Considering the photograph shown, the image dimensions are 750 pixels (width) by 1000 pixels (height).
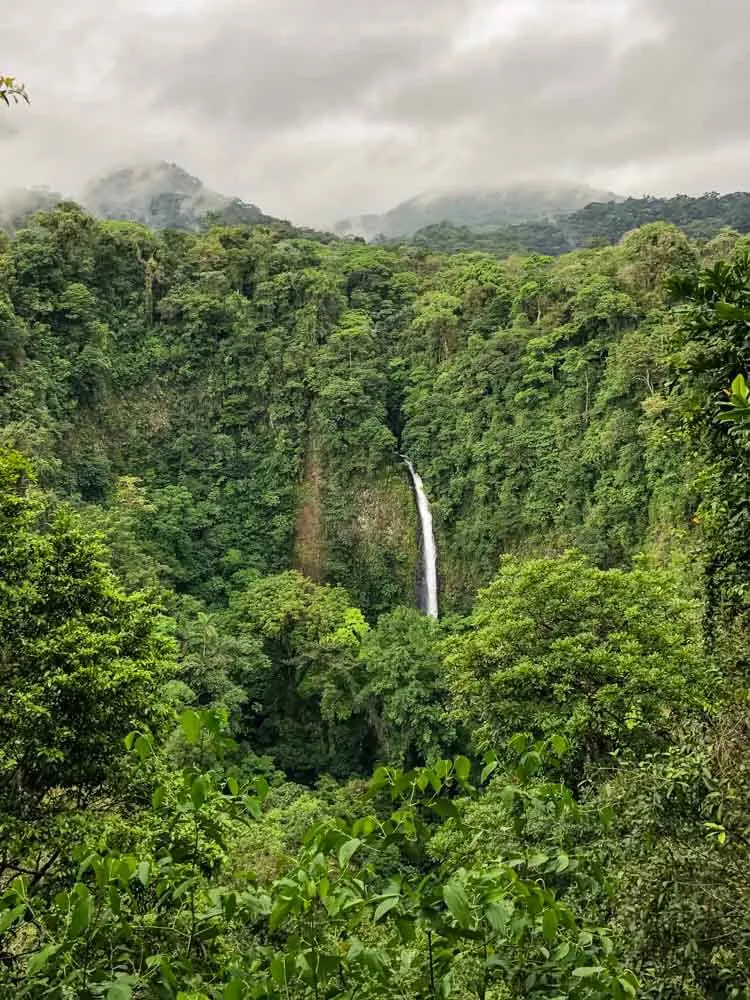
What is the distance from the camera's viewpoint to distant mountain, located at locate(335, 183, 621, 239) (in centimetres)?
11219

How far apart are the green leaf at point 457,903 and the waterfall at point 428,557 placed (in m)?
22.9

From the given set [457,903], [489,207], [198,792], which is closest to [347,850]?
[457,903]

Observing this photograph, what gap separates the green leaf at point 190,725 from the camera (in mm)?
1488

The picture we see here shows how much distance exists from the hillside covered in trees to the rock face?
40127mm

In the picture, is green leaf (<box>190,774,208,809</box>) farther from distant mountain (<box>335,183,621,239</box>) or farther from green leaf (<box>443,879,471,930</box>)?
distant mountain (<box>335,183,621,239</box>)

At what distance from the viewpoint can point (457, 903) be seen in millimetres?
1267

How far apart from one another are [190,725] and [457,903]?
2.10 feet

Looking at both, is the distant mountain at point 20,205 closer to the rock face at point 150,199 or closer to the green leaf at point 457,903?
the rock face at point 150,199

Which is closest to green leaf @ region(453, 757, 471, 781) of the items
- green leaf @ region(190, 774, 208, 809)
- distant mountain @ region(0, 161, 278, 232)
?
green leaf @ region(190, 774, 208, 809)

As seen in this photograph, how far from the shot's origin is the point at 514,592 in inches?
428

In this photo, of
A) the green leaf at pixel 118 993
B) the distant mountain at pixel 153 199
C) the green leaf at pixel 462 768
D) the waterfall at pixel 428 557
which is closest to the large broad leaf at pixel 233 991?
the green leaf at pixel 118 993

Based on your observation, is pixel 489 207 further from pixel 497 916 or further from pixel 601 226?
pixel 497 916

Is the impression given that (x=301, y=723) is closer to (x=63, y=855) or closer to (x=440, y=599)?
(x=440, y=599)

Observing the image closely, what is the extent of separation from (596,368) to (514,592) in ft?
38.9
